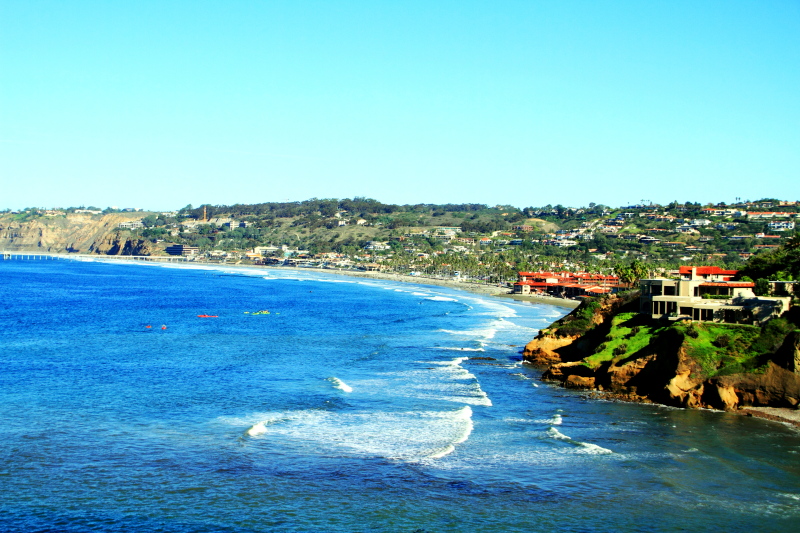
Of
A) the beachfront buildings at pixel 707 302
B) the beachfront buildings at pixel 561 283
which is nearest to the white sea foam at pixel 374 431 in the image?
the beachfront buildings at pixel 707 302

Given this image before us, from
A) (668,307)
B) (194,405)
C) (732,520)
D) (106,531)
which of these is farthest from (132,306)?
(732,520)

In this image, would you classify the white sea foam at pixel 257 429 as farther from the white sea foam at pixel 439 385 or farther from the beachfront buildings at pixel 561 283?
the beachfront buildings at pixel 561 283

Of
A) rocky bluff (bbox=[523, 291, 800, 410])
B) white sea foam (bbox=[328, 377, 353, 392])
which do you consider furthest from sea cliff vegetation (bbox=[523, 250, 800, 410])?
white sea foam (bbox=[328, 377, 353, 392])

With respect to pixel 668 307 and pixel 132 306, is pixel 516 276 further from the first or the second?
pixel 668 307

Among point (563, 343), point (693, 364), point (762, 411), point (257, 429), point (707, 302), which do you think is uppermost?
point (707, 302)

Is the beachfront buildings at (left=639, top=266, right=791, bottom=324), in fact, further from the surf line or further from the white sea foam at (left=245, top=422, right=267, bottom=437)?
the white sea foam at (left=245, top=422, right=267, bottom=437)

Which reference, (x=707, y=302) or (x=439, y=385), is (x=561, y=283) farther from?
(x=439, y=385)

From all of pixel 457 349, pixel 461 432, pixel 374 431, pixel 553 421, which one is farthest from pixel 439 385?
pixel 457 349
